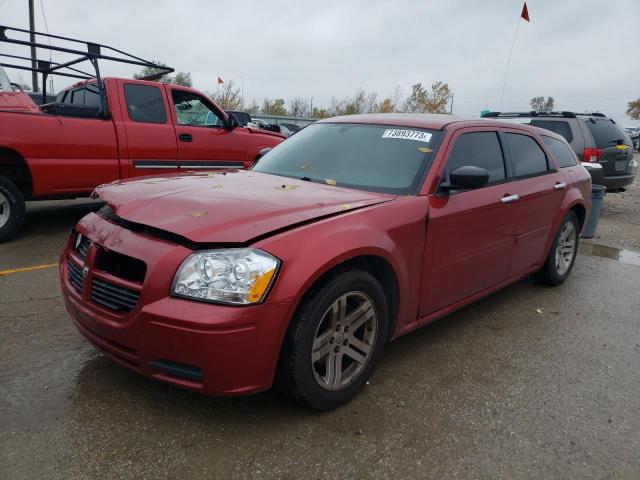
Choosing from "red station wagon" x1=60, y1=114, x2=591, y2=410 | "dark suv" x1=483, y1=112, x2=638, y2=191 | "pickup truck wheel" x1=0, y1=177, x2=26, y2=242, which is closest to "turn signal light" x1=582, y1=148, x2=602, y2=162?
"dark suv" x1=483, y1=112, x2=638, y2=191

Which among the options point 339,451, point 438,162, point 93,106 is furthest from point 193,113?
point 339,451

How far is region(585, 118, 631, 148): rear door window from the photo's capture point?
29.4 ft

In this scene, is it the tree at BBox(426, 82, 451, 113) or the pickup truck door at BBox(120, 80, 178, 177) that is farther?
the tree at BBox(426, 82, 451, 113)

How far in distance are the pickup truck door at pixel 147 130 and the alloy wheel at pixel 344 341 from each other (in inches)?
180

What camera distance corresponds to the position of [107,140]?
237 inches

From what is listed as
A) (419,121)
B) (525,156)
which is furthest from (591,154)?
(419,121)

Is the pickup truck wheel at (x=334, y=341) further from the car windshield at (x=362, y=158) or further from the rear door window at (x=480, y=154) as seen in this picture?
the rear door window at (x=480, y=154)

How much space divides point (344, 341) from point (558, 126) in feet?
27.0

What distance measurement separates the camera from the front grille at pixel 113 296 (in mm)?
2279

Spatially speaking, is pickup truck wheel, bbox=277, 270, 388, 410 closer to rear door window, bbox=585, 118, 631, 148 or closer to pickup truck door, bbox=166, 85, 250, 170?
pickup truck door, bbox=166, 85, 250, 170

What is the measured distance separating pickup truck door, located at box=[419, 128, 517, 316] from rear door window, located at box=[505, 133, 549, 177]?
0.66 ft

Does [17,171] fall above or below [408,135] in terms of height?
below

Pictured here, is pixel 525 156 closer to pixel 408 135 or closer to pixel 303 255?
pixel 408 135

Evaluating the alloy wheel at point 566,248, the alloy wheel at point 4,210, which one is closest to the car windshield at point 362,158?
the alloy wheel at point 566,248
